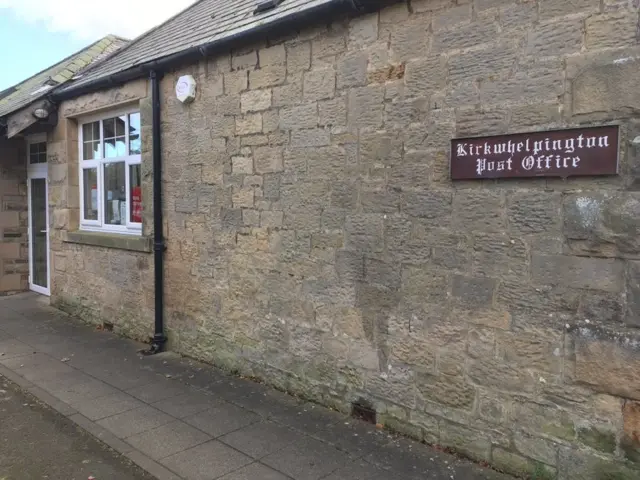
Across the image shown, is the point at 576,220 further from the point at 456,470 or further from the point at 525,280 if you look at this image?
the point at 456,470

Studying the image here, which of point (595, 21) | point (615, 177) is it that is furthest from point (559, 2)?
point (615, 177)

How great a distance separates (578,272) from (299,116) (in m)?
2.68

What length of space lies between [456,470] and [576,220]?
1803mm

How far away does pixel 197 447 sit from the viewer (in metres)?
4.01

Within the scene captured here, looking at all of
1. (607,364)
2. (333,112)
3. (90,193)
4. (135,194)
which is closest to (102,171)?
(90,193)

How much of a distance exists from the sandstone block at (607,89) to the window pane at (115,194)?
6.06 m

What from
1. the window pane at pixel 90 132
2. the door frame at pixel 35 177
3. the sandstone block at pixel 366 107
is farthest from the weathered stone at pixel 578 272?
the door frame at pixel 35 177

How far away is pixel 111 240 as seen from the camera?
24.1ft

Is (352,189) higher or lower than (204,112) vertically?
lower

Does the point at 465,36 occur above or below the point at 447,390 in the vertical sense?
above

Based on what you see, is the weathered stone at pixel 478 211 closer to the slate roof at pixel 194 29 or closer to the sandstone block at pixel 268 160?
the sandstone block at pixel 268 160

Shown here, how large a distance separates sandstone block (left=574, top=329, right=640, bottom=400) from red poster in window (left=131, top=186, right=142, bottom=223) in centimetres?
572

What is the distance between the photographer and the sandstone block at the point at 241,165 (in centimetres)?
532

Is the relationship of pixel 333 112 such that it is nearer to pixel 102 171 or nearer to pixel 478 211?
pixel 478 211
